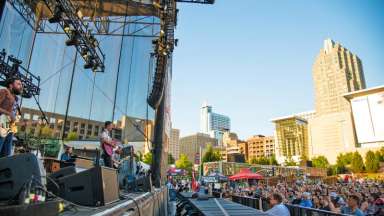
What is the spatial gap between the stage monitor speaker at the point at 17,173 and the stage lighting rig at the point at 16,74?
10.0m

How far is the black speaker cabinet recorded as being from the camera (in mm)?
3121

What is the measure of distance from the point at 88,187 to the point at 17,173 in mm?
893

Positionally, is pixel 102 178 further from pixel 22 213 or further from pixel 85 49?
pixel 85 49

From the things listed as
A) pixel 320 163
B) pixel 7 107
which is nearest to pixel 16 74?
pixel 7 107

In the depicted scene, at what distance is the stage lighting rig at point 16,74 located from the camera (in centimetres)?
1146

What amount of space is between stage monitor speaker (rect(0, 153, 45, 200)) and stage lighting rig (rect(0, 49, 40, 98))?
10019 millimetres

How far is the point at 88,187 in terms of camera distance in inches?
125

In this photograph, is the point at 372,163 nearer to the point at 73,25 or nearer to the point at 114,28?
the point at 114,28

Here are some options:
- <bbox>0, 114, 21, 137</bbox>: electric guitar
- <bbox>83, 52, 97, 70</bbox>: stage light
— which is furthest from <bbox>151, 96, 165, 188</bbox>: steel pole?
<bbox>0, 114, 21, 137</bbox>: electric guitar

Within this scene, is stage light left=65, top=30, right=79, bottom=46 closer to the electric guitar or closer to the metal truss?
the metal truss

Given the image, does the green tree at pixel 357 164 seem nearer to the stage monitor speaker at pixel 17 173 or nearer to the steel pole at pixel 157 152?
the steel pole at pixel 157 152

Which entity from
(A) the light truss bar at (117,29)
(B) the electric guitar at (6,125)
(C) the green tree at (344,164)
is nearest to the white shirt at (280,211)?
(B) the electric guitar at (6,125)

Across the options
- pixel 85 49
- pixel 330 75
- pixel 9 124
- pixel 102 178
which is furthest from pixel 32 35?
pixel 330 75

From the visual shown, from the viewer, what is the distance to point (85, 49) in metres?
13.4
